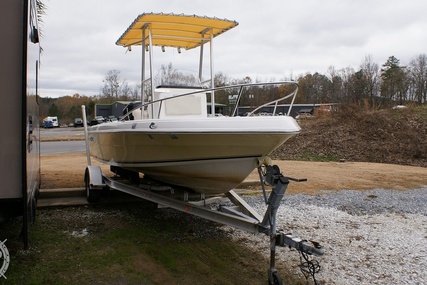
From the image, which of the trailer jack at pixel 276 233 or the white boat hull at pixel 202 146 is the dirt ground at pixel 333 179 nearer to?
the white boat hull at pixel 202 146

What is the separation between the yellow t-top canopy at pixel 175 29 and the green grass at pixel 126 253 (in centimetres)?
308

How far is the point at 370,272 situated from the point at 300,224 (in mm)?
1717

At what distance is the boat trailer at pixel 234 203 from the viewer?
3.82 metres

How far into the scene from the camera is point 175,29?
6.50m

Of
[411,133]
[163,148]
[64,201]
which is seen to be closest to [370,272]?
[163,148]

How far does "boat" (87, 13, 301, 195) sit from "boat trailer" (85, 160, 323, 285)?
0.21 m

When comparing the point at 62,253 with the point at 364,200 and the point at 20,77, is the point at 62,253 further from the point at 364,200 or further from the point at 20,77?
the point at 364,200

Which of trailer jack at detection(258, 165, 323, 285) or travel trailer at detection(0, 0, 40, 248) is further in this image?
trailer jack at detection(258, 165, 323, 285)

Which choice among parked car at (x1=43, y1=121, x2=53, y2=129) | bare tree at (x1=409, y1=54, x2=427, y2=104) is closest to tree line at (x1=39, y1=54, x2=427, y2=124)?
bare tree at (x1=409, y1=54, x2=427, y2=104)

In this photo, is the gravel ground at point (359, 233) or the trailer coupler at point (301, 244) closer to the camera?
the trailer coupler at point (301, 244)

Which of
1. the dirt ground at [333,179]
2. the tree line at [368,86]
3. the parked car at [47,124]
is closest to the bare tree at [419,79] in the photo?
the tree line at [368,86]

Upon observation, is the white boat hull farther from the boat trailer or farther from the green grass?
the green grass

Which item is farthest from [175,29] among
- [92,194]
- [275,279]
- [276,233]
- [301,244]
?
[275,279]

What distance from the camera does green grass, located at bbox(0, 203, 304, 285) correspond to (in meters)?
4.03
